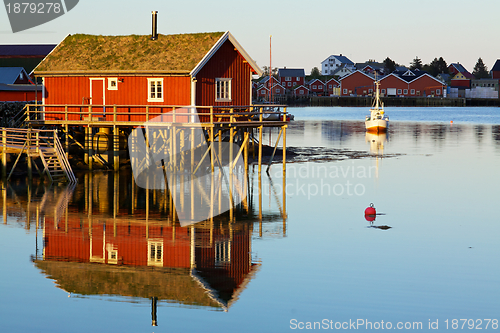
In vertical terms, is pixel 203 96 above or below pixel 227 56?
below

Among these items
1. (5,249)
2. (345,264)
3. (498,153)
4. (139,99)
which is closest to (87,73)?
(139,99)

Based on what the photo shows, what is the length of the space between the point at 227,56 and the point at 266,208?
1230 cm

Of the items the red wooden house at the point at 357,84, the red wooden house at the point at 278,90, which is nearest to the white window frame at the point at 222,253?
the red wooden house at the point at 357,84

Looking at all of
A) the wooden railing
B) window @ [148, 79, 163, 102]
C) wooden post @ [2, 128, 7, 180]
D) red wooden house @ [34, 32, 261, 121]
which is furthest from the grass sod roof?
wooden post @ [2, 128, 7, 180]

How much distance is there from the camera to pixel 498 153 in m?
50.9

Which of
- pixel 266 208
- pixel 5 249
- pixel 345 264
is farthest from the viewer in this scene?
pixel 266 208

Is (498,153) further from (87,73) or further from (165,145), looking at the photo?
(87,73)

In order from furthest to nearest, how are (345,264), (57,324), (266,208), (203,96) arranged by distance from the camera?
(203,96)
(266,208)
(345,264)
(57,324)

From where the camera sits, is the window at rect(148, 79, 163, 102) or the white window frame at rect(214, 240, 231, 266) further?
the window at rect(148, 79, 163, 102)

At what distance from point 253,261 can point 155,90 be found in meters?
18.1

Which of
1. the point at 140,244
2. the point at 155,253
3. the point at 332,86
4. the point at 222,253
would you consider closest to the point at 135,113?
the point at 140,244

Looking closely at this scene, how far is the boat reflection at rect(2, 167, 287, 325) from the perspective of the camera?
574 inches

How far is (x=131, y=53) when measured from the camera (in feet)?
114

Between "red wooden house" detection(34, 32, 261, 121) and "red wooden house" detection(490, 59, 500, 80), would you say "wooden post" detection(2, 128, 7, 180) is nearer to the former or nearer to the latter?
"red wooden house" detection(34, 32, 261, 121)
